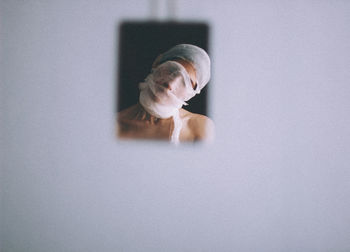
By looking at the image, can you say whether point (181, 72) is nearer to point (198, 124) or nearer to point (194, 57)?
point (194, 57)

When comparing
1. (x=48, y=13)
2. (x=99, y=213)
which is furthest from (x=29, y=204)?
(x=48, y=13)

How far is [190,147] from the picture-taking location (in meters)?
1.27

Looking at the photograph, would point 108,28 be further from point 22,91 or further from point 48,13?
point 22,91

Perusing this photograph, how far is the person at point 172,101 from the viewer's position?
1.22m

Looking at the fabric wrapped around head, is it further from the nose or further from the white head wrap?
the nose

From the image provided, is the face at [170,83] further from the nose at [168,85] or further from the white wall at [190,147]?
the white wall at [190,147]

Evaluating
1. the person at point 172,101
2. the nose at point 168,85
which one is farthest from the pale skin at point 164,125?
the nose at point 168,85

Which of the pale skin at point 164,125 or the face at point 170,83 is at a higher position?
the face at point 170,83

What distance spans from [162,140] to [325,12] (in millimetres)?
1026

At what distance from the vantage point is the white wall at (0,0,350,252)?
4.11ft

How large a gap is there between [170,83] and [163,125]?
210mm

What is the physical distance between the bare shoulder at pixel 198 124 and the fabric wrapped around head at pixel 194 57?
0.14 m

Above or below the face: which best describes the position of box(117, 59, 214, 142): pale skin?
below

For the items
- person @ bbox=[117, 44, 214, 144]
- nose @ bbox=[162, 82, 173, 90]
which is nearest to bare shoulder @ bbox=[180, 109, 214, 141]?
person @ bbox=[117, 44, 214, 144]
